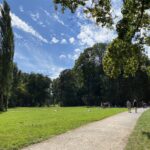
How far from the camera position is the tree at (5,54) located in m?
63.8

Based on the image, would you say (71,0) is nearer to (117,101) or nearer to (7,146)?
(7,146)

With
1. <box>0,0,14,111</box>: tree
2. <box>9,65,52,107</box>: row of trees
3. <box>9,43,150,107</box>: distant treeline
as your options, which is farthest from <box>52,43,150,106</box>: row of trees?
<box>0,0,14,111</box>: tree

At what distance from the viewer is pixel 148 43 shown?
26.5 meters

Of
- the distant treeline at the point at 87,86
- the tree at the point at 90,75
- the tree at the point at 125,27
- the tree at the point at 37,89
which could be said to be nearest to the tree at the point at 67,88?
the distant treeline at the point at 87,86

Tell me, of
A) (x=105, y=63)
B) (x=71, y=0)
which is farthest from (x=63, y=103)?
(x=71, y=0)

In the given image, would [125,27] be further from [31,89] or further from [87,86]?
[31,89]

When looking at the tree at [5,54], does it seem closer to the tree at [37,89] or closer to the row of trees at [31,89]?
the row of trees at [31,89]

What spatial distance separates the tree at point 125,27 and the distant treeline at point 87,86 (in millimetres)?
61470

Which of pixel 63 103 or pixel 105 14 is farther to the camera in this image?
pixel 63 103

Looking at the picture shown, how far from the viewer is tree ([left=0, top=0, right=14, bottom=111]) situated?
63781 mm

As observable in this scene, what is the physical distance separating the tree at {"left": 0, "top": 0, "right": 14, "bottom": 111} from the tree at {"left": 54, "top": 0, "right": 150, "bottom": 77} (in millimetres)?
38966

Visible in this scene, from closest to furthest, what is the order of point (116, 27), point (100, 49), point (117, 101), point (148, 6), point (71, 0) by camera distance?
point (71, 0)
point (148, 6)
point (116, 27)
point (117, 101)
point (100, 49)

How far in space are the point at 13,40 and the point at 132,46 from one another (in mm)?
43808

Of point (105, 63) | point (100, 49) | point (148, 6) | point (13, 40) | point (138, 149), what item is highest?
point (100, 49)
